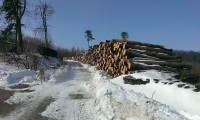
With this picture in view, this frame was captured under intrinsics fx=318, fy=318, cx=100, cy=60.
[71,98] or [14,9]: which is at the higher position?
[14,9]

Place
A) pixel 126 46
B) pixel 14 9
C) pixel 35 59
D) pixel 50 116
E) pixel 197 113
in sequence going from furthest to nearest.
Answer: pixel 14 9 < pixel 35 59 < pixel 126 46 < pixel 50 116 < pixel 197 113

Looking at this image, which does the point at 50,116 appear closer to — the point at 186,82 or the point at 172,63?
the point at 186,82

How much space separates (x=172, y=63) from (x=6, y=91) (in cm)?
778

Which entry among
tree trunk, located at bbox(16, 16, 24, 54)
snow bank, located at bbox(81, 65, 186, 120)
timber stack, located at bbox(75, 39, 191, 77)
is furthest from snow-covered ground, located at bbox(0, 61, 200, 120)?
tree trunk, located at bbox(16, 16, 24, 54)

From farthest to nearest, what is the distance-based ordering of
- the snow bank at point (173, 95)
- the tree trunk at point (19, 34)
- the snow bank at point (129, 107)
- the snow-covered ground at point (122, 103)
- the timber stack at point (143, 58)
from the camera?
the tree trunk at point (19, 34) < the timber stack at point (143, 58) < the snow bank at point (173, 95) < the snow-covered ground at point (122, 103) < the snow bank at point (129, 107)

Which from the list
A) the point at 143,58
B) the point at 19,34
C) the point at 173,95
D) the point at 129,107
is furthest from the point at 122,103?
the point at 19,34

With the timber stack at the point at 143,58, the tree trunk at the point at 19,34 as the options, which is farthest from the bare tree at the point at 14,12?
the timber stack at the point at 143,58

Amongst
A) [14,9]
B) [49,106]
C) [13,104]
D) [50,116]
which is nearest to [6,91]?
[13,104]

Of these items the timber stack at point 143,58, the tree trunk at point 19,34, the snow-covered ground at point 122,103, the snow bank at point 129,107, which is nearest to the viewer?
the snow bank at point 129,107

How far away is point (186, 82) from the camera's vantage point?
35.4 feet

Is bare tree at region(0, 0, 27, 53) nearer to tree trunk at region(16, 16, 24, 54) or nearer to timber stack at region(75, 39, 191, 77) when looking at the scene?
tree trunk at region(16, 16, 24, 54)

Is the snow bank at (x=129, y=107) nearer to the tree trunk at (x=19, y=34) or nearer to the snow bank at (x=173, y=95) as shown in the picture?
the snow bank at (x=173, y=95)

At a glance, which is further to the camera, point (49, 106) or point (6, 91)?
point (6, 91)

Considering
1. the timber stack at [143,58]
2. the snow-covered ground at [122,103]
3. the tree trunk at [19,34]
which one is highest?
the tree trunk at [19,34]
